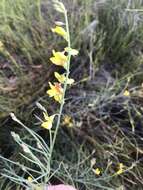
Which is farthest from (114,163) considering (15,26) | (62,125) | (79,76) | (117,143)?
(15,26)

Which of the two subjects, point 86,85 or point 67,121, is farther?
point 86,85

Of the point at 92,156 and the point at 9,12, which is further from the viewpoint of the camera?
the point at 9,12

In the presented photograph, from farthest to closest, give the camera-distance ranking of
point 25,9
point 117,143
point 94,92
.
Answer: point 25,9
point 94,92
point 117,143

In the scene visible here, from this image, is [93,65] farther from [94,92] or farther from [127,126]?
[127,126]

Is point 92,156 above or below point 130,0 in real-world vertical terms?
below

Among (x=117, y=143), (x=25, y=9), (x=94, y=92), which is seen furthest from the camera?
(x=25, y=9)

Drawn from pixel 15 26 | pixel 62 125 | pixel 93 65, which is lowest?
pixel 62 125

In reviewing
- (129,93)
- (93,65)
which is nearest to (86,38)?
(93,65)
